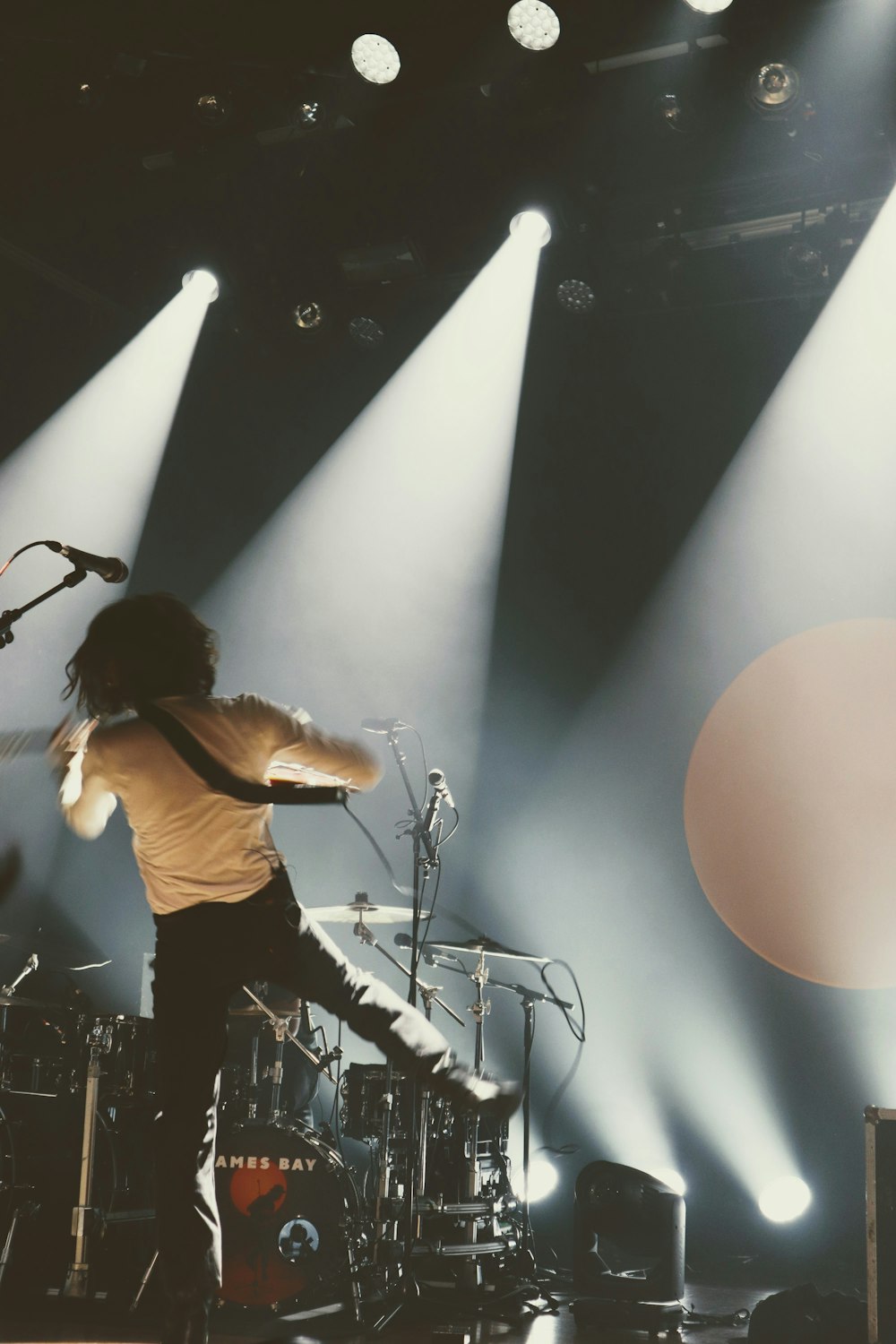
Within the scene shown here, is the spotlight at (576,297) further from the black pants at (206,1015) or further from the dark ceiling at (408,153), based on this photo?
the black pants at (206,1015)

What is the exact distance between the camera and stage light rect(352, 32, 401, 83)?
4.88 m

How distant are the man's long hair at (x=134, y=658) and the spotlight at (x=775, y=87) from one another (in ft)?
12.3

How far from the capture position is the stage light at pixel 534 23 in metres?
4.66

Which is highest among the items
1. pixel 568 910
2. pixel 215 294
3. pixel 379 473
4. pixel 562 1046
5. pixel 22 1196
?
pixel 215 294

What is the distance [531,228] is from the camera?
19.3ft

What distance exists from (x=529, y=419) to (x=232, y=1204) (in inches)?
185

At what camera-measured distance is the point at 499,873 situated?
267 inches

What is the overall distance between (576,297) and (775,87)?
1511 millimetres

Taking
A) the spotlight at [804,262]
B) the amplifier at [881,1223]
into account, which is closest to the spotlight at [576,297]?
the spotlight at [804,262]

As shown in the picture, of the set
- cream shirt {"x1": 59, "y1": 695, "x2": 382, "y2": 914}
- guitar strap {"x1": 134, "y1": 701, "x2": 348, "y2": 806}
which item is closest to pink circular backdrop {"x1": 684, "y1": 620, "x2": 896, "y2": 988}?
cream shirt {"x1": 59, "y1": 695, "x2": 382, "y2": 914}

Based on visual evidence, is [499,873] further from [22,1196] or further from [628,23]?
[628,23]

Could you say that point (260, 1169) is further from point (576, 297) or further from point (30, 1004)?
point (576, 297)

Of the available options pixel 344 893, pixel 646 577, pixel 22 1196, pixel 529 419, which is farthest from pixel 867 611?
pixel 22 1196

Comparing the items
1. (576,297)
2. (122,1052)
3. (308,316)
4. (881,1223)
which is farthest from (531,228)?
(881,1223)
